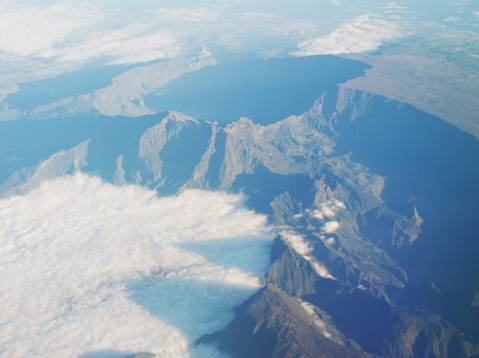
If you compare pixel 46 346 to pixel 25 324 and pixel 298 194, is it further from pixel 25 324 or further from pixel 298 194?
pixel 298 194

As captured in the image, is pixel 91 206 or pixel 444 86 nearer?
pixel 91 206

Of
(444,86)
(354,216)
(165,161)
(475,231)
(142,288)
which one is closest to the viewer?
(142,288)

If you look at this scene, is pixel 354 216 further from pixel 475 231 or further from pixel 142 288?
pixel 142 288

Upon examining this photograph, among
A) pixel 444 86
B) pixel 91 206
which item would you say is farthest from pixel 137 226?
pixel 444 86

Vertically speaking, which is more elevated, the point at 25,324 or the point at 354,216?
the point at 25,324

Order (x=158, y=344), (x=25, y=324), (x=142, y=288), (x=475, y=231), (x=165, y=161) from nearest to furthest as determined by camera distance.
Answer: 1. (x=158, y=344)
2. (x=25, y=324)
3. (x=142, y=288)
4. (x=475, y=231)
5. (x=165, y=161)

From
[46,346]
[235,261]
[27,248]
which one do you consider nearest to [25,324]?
[46,346]
